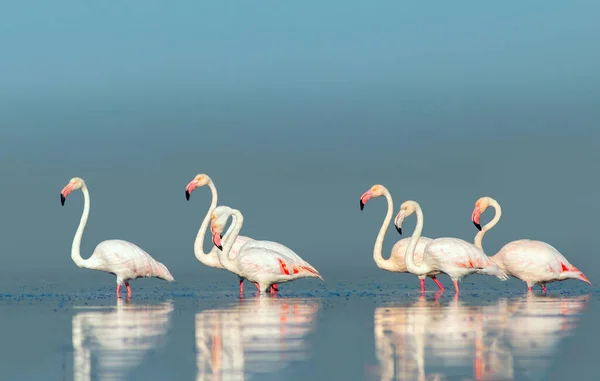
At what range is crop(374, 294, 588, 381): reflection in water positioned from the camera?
31.5 feet

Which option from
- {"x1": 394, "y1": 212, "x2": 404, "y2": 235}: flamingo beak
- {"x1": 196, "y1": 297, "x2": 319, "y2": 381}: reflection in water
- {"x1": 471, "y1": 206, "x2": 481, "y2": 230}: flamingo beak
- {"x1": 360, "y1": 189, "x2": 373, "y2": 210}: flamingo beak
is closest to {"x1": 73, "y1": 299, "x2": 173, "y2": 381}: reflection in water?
{"x1": 196, "y1": 297, "x2": 319, "y2": 381}: reflection in water

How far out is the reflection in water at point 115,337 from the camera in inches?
390

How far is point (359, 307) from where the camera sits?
53.9ft

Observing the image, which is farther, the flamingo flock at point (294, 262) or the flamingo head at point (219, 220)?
the flamingo head at point (219, 220)

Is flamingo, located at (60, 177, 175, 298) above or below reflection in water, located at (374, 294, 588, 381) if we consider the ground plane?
above

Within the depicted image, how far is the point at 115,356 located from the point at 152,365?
0.67 metres

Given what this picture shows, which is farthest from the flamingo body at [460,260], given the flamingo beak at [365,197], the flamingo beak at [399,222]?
the flamingo beak at [365,197]

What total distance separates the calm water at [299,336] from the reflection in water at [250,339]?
0.5 inches

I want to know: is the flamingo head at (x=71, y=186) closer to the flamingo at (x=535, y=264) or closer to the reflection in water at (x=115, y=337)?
the reflection in water at (x=115, y=337)

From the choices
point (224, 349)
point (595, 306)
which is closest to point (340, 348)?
point (224, 349)

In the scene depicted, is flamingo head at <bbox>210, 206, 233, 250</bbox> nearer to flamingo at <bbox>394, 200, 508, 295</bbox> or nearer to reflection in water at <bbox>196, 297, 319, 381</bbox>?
flamingo at <bbox>394, 200, 508, 295</bbox>

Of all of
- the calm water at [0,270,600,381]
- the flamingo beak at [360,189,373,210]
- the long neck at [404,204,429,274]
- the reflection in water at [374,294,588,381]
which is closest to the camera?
the reflection in water at [374,294,588,381]

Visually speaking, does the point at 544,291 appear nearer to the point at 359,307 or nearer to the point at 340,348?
the point at 359,307

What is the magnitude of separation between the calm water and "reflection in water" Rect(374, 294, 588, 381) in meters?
0.01
